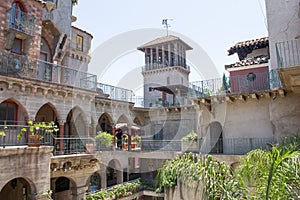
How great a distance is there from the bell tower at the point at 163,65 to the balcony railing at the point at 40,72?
13807mm

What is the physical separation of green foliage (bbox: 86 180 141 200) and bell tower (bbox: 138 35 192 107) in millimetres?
12771

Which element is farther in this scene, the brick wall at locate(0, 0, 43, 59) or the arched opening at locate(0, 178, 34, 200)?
the arched opening at locate(0, 178, 34, 200)

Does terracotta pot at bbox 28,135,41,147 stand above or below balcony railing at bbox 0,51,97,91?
below

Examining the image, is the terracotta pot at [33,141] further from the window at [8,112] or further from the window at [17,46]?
the window at [17,46]

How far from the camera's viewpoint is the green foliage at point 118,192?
51.7 feet

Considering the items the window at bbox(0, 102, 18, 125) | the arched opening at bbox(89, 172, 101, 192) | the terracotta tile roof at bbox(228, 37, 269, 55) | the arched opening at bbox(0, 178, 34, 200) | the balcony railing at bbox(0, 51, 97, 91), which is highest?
the terracotta tile roof at bbox(228, 37, 269, 55)

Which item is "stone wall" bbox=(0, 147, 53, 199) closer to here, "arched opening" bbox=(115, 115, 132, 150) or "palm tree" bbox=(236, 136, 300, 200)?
"palm tree" bbox=(236, 136, 300, 200)

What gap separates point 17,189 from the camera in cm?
1467

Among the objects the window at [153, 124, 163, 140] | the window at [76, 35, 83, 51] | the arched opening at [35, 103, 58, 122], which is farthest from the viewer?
the window at [153, 124, 163, 140]

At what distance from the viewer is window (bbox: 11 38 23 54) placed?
14152 millimetres

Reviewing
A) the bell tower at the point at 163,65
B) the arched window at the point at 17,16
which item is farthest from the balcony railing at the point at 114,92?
the bell tower at the point at 163,65

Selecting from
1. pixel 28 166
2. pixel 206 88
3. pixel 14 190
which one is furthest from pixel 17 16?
pixel 206 88

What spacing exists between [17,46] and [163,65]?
19948 mm

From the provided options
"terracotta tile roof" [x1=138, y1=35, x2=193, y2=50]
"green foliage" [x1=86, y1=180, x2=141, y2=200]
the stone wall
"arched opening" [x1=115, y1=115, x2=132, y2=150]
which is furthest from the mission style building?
"terracotta tile roof" [x1=138, y1=35, x2=193, y2=50]
